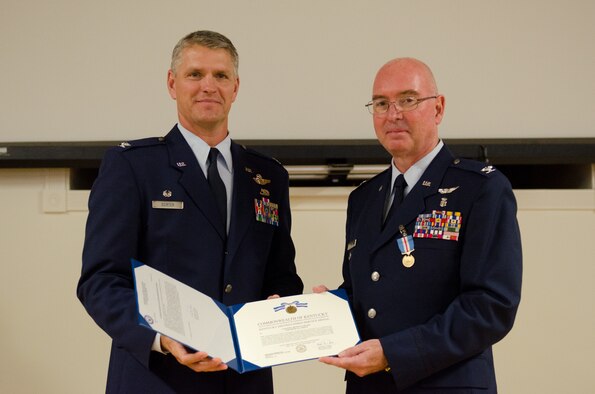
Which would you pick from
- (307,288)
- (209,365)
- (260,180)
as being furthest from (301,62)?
(209,365)

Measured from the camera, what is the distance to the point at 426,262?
6.95 ft

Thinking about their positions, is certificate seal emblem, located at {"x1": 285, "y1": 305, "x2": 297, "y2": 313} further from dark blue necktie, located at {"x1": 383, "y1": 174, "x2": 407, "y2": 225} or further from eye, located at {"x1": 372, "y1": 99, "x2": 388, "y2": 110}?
eye, located at {"x1": 372, "y1": 99, "x2": 388, "y2": 110}

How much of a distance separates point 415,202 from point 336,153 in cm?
161

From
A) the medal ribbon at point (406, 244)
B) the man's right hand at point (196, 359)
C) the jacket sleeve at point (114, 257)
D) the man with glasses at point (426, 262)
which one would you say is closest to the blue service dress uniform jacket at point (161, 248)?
the jacket sleeve at point (114, 257)

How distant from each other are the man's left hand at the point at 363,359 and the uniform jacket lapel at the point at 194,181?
1.79 ft

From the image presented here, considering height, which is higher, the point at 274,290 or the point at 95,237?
the point at 95,237

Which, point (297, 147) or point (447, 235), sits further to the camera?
point (297, 147)

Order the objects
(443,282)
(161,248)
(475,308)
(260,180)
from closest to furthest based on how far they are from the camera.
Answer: (475,308) < (443,282) < (161,248) < (260,180)

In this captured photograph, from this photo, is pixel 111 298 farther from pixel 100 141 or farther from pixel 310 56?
pixel 310 56

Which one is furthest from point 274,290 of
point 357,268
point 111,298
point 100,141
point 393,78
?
point 100,141

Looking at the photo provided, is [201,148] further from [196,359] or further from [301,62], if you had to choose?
[301,62]

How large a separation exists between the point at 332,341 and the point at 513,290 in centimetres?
53

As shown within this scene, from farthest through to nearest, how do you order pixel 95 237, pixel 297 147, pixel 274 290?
pixel 297 147 → pixel 274 290 → pixel 95 237

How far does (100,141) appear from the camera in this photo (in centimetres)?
381
